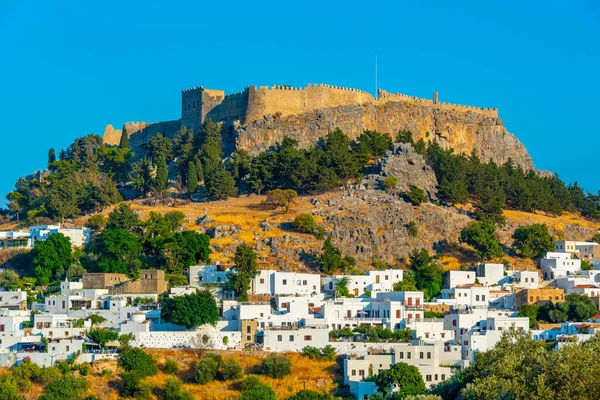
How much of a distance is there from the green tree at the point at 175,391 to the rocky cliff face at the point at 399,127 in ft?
110

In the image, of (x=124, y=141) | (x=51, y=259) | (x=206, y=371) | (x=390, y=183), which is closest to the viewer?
(x=206, y=371)

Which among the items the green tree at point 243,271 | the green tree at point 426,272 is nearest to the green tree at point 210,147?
the green tree at point 426,272

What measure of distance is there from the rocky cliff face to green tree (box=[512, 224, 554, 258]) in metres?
17.2

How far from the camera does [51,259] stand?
74.0 m

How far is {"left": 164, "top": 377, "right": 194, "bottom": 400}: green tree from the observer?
57.4 metres

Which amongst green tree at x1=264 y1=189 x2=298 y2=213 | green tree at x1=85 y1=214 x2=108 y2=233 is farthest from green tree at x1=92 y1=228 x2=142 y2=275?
green tree at x1=264 y1=189 x2=298 y2=213

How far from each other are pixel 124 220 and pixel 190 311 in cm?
1603

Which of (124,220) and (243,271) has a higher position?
(124,220)

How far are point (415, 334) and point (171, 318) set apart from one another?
11695 millimetres

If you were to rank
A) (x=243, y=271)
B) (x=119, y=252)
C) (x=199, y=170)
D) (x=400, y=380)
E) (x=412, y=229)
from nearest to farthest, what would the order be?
1. (x=400, y=380)
2. (x=243, y=271)
3. (x=119, y=252)
4. (x=412, y=229)
5. (x=199, y=170)

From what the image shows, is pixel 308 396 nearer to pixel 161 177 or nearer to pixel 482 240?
pixel 482 240

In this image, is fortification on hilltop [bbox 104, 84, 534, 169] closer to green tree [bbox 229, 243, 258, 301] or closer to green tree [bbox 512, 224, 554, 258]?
green tree [bbox 512, 224, 554, 258]

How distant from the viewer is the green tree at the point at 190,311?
6209 centimetres

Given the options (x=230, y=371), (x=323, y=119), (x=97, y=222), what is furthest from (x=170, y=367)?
(x=323, y=119)
